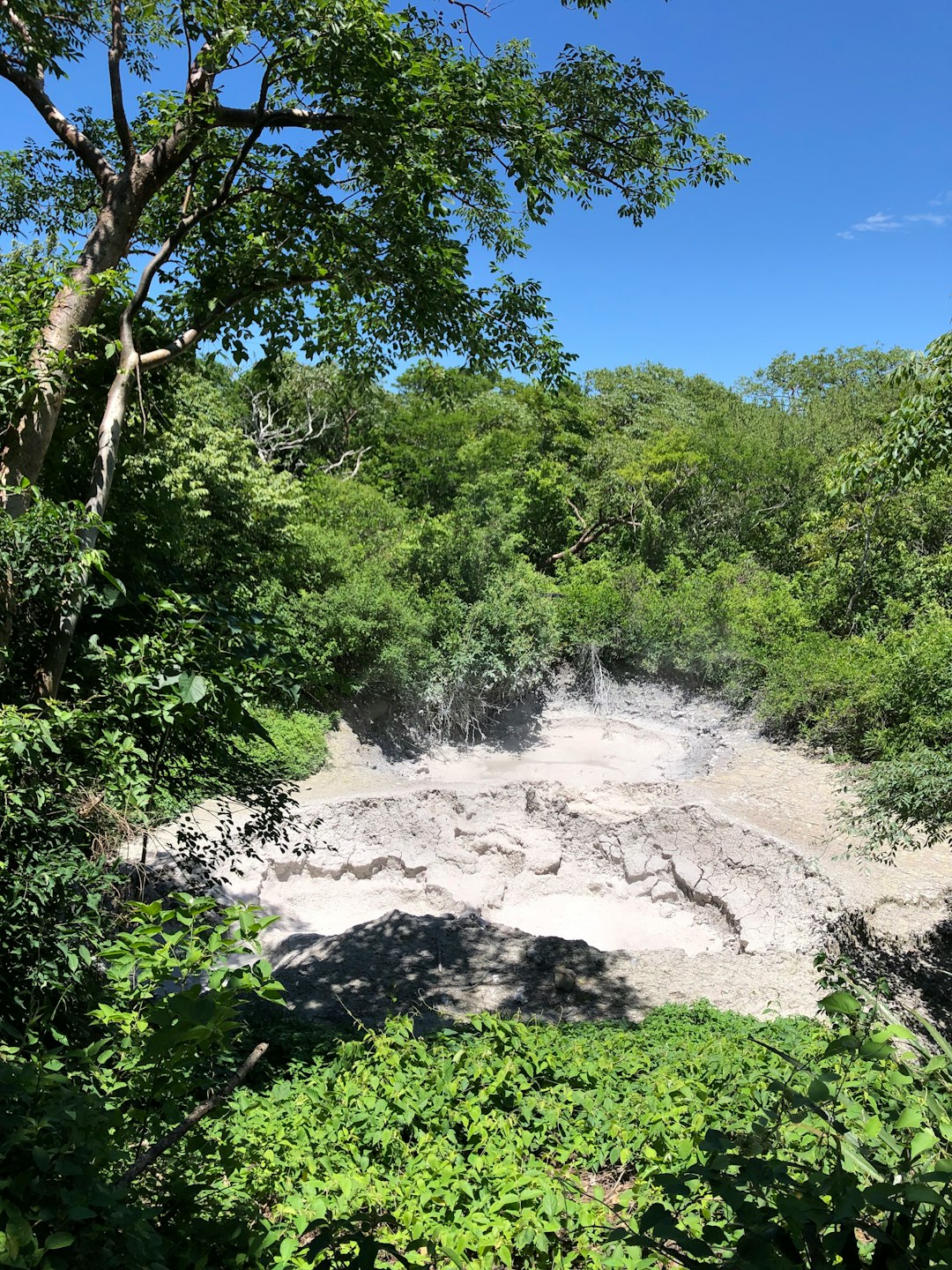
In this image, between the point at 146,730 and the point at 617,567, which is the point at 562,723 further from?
the point at 146,730

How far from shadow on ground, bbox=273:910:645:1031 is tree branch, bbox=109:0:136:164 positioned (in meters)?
6.05

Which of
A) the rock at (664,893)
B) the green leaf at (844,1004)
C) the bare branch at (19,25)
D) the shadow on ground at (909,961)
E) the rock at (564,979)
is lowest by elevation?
the rock at (564,979)

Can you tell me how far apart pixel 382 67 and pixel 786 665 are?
1233 cm

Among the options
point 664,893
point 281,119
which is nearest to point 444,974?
point 664,893

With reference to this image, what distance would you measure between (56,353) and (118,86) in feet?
5.94

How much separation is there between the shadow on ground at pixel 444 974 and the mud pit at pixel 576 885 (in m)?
0.02

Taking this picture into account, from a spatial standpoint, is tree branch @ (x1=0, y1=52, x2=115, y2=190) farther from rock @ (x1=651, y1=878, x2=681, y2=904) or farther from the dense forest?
rock @ (x1=651, y1=878, x2=681, y2=904)

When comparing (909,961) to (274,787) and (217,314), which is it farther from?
(217,314)

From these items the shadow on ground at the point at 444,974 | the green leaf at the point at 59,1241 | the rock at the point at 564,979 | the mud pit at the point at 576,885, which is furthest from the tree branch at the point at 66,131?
the rock at the point at 564,979

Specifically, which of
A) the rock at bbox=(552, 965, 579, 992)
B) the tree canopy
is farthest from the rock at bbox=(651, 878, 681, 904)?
the tree canopy

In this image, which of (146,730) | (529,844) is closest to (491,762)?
(529,844)

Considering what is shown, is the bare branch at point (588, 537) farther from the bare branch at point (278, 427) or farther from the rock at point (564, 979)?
the rock at point (564, 979)

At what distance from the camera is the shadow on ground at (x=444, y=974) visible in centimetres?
646

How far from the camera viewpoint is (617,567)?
743 inches
